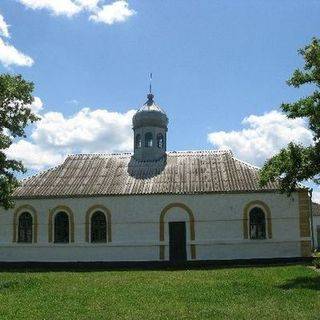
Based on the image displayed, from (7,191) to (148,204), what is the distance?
353 inches

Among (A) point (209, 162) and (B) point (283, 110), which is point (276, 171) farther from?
(A) point (209, 162)

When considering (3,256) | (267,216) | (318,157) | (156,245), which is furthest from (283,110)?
(3,256)

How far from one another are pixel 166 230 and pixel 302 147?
410 inches

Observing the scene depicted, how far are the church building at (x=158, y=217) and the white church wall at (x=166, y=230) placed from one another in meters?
0.05

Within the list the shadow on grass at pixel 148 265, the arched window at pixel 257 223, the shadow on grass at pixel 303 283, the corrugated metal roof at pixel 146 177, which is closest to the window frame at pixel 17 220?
the corrugated metal roof at pixel 146 177

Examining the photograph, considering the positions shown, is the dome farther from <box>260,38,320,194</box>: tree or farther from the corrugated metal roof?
<box>260,38,320,194</box>: tree

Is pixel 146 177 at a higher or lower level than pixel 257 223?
higher

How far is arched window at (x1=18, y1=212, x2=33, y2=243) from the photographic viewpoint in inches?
1086

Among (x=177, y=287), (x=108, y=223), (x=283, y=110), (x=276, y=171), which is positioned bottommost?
(x=177, y=287)

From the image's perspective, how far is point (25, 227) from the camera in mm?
27688

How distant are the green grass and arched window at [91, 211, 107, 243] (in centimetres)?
817

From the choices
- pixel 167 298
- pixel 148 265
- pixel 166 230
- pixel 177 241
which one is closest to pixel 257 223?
pixel 177 241

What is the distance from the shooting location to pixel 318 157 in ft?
57.8

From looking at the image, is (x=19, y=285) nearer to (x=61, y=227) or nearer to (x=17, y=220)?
(x=61, y=227)
